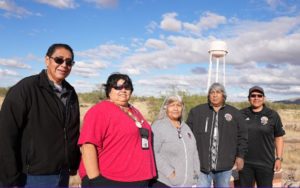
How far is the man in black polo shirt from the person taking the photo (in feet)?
18.5

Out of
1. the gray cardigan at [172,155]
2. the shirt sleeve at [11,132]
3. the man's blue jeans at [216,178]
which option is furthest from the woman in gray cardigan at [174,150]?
the shirt sleeve at [11,132]

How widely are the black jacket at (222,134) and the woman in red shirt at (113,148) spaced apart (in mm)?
1377

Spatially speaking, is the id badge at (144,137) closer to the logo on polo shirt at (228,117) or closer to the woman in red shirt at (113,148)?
the woman in red shirt at (113,148)

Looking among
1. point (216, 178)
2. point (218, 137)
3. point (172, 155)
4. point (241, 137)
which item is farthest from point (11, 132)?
point (241, 137)

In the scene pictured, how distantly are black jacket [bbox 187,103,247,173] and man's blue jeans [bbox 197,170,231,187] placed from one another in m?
0.10

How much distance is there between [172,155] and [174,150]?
0.20 feet

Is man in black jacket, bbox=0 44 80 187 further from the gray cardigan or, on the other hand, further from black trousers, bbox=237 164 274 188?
black trousers, bbox=237 164 274 188

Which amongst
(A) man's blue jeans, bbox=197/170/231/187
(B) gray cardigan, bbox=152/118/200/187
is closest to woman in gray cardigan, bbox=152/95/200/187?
(B) gray cardigan, bbox=152/118/200/187

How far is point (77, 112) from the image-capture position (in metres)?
4.04

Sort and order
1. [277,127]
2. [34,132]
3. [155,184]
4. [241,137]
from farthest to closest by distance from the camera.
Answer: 1. [277,127]
2. [241,137]
3. [155,184]
4. [34,132]

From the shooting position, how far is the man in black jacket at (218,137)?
16.8ft

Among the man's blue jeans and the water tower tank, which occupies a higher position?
the water tower tank

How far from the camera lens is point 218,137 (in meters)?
5.14

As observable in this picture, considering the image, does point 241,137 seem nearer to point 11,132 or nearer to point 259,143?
point 259,143
